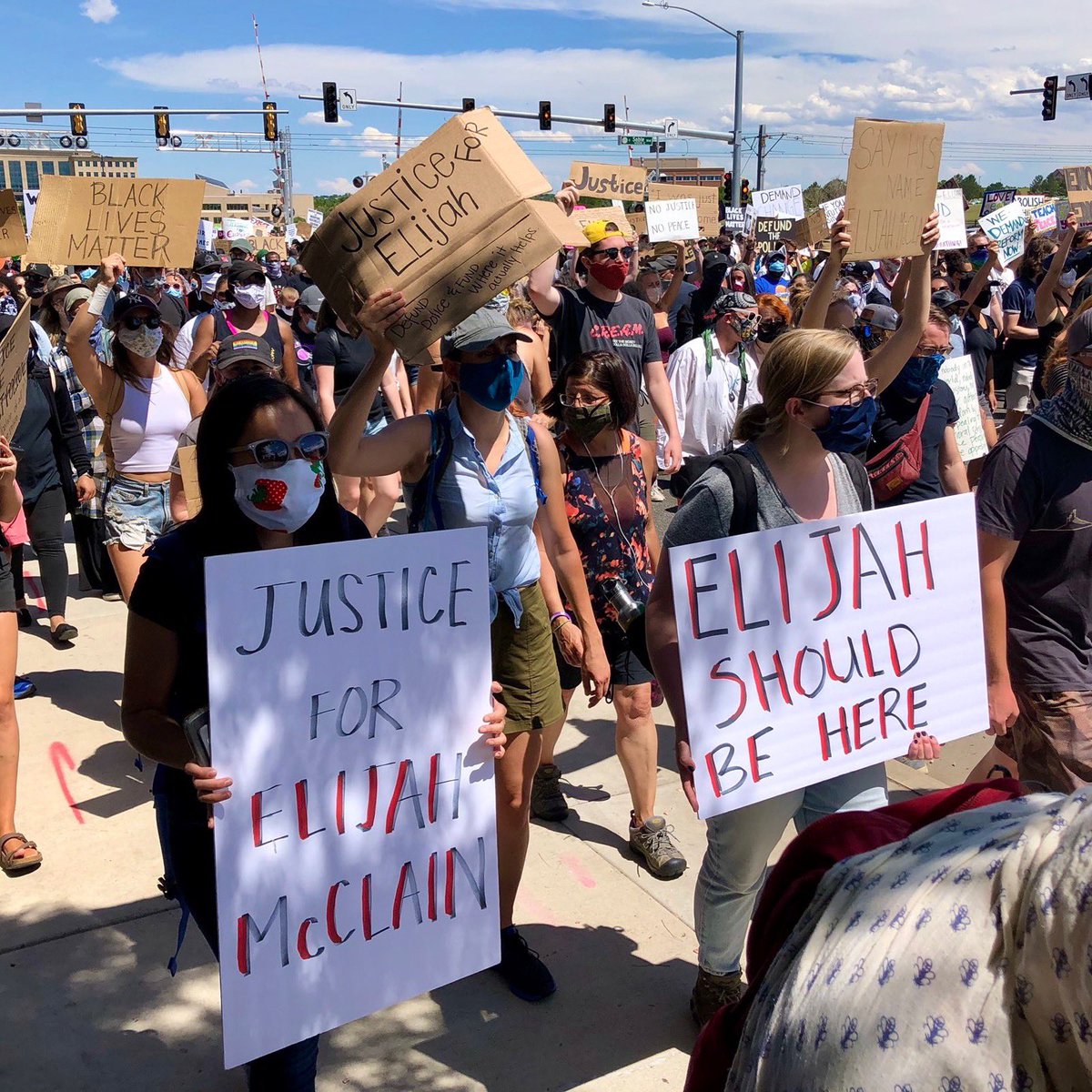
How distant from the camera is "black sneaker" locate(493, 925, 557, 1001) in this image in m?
3.10

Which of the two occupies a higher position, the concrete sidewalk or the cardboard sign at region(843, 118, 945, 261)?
the cardboard sign at region(843, 118, 945, 261)

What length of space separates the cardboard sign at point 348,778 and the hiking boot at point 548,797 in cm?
174

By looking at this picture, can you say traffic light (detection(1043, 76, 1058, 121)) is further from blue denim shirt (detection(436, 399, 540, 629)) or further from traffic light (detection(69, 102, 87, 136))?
blue denim shirt (detection(436, 399, 540, 629))

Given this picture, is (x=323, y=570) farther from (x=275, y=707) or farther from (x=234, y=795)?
(x=234, y=795)

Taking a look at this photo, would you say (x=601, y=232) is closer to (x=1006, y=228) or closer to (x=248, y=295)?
(x=248, y=295)

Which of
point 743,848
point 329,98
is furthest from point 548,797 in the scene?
point 329,98

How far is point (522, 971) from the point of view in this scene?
10.3 ft

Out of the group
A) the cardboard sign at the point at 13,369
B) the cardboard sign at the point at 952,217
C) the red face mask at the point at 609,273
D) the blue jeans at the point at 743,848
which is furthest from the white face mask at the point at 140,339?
the cardboard sign at the point at 952,217

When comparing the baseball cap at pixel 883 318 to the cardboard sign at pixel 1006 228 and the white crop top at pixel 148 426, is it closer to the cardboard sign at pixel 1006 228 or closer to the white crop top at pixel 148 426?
the white crop top at pixel 148 426

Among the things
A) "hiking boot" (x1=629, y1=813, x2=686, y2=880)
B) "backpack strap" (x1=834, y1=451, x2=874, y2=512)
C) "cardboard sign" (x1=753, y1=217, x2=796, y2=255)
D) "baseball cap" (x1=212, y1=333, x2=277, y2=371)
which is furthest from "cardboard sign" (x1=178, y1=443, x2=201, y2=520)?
"cardboard sign" (x1=753, y1=217, x2=796, y2=255)

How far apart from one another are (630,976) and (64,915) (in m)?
1.80

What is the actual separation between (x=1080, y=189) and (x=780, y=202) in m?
4.83

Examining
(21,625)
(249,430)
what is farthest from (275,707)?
(21,625)

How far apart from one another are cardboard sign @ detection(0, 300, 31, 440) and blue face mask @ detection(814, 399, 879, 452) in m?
2.36
